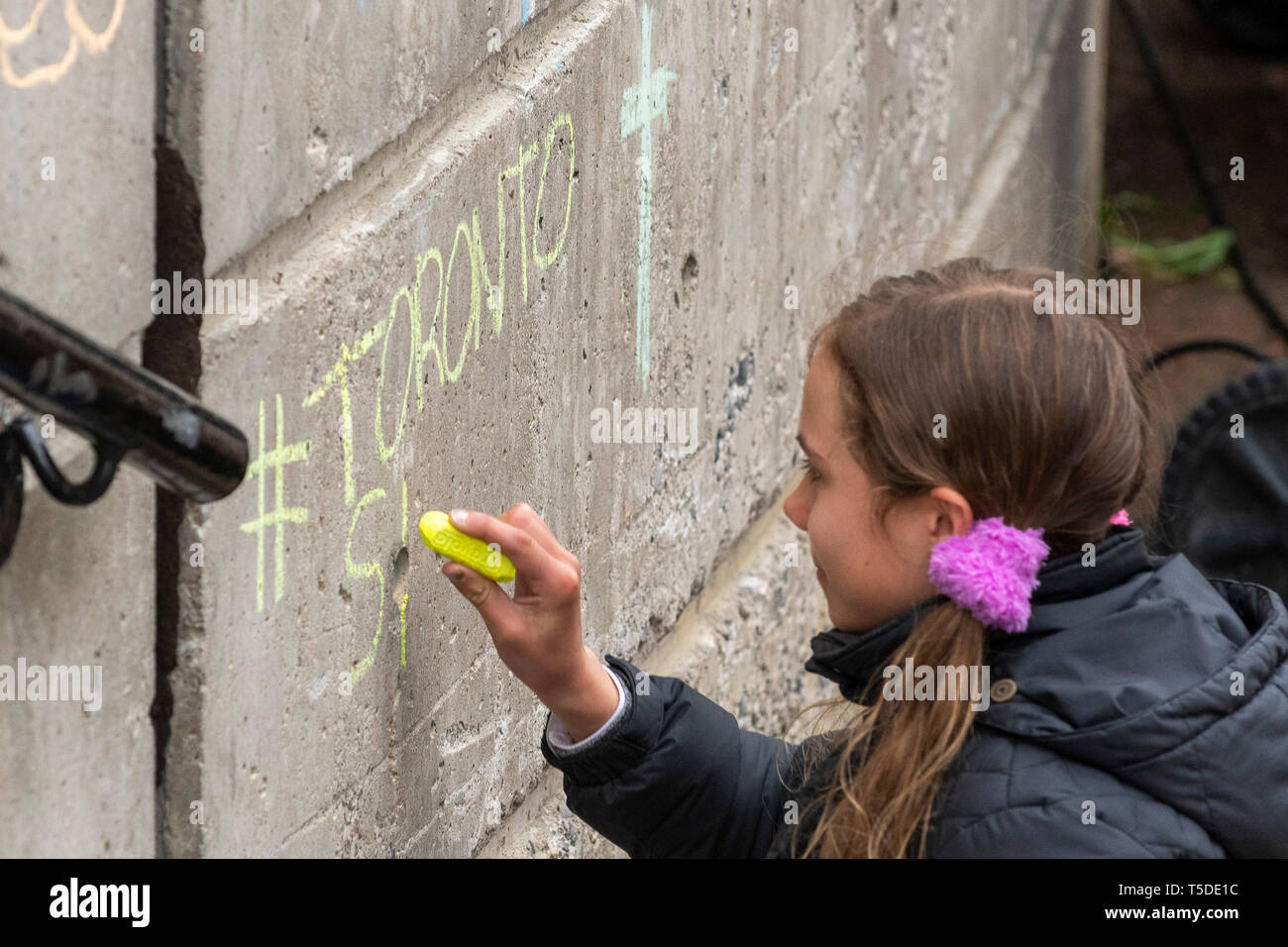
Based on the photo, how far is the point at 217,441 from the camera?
1.24m

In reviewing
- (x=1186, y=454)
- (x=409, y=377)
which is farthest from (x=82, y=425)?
(x=1186, y=454)

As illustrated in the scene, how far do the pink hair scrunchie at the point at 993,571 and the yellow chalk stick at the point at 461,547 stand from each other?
0.43 meters

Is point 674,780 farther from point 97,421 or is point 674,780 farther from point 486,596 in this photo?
point 97,421

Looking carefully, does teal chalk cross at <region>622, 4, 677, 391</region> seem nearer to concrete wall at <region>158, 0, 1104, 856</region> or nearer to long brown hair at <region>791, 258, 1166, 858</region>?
concrete wall at <region>158, 0, 1104, 856</region>

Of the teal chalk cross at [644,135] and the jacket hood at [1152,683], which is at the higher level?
the teal chalk cross at [644,135]

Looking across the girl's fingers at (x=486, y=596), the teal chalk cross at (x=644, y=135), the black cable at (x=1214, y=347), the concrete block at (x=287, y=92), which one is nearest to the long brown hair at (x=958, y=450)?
the girl's fingers at (x=486, y=596)

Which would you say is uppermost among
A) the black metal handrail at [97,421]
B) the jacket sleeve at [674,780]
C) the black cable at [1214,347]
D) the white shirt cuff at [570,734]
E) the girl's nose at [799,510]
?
the black cable at [1214,347]

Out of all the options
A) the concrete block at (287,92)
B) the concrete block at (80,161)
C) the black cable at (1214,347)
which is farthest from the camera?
the black cable at (1214,347)

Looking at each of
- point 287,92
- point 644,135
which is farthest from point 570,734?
point 644,135

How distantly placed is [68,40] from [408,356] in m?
0.60

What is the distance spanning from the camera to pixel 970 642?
1592 mm

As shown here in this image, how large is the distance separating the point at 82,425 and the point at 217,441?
12 centimetres

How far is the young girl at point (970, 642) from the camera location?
1.49 meters

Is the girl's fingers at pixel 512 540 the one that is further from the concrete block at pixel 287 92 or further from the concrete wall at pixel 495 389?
the concrete block at pixel 287 92
